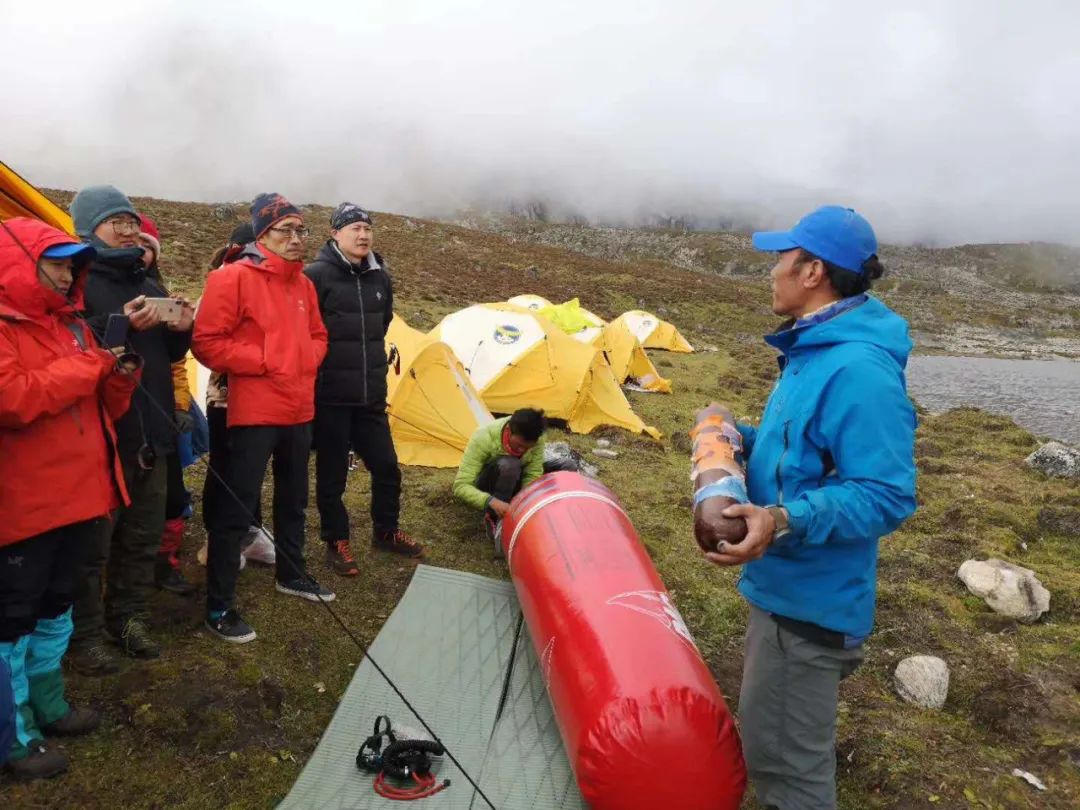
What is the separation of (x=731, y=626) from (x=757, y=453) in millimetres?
3306

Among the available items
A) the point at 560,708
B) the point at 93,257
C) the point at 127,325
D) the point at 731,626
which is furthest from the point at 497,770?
the point at 93,257

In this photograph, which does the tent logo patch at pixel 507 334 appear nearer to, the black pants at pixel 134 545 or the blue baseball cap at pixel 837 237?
the black pants at pixel 134 545

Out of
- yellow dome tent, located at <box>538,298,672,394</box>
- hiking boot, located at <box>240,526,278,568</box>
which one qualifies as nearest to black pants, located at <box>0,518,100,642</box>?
hiking boot, located at <box>240,526,278,568</box>

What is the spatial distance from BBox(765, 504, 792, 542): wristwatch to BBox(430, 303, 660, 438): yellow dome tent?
9.08 m

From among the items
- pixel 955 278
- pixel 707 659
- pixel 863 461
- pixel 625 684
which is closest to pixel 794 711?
pixel 625 684

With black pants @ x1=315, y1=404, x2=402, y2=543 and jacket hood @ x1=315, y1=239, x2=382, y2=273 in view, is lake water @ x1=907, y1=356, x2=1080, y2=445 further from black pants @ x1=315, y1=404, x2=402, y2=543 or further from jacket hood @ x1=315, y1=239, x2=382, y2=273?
jacket hood @ x1=315, y1=239, x2=382, y2=273

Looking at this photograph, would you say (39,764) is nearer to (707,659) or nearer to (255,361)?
(255,361)

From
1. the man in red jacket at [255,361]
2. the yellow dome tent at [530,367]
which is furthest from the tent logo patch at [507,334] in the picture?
the man in red jacket at [255,361]

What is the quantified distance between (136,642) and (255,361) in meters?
1.87

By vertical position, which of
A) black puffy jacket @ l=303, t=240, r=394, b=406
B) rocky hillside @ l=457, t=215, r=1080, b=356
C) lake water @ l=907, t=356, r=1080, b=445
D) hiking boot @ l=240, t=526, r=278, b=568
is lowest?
rocky hillside @ l=457, t=215, r=1080, b=356

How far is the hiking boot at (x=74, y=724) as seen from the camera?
3486mm

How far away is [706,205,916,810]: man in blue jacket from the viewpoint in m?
2.46

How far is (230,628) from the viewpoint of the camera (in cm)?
459

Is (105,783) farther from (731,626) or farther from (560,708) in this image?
(731,626)
